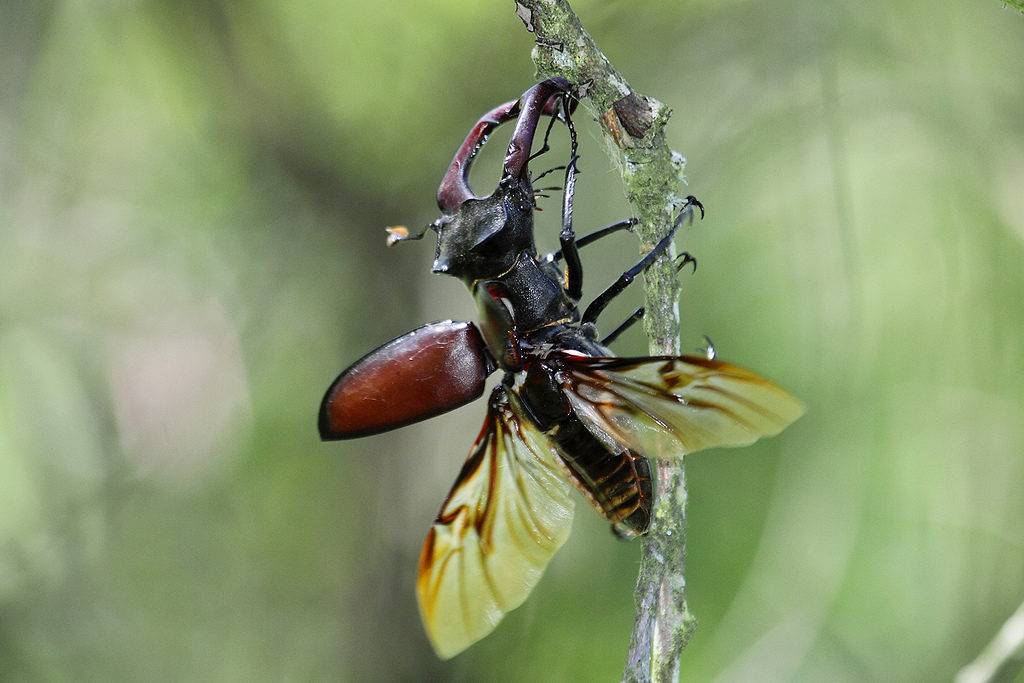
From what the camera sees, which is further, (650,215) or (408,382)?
(408,382)

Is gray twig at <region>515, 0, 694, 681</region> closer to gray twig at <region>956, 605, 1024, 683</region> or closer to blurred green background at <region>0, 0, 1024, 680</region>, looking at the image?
gray twig at <region>956, 605, 1024, 683</region>

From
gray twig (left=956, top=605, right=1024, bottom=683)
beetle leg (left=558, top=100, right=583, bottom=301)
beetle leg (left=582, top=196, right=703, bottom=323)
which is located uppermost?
beetle leg (left=558, top=100, right=583, bottom=301)

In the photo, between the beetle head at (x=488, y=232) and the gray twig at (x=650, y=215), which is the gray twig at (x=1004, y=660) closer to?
the gray twig at (x=650, y=215)

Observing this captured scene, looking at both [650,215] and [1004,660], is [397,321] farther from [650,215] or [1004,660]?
[1004,660]

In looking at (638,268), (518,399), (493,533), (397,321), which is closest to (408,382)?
(518,399)

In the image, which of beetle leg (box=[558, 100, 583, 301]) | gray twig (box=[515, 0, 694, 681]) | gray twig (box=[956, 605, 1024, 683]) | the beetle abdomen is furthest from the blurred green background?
gray twig (box=[515, 0, 694, 681])

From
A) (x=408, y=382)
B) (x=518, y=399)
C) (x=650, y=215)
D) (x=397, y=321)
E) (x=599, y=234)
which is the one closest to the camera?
(x=650, y=215)

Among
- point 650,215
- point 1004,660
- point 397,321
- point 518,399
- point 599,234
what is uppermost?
point 397,321
